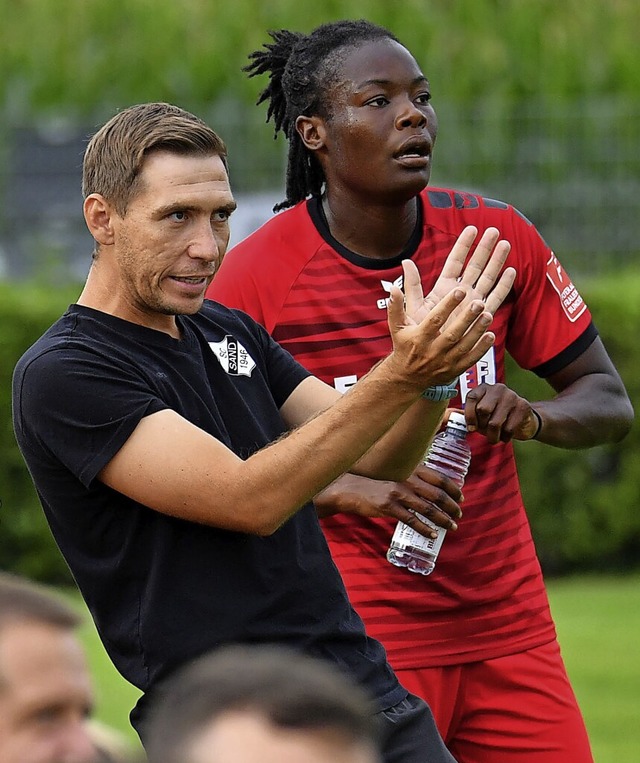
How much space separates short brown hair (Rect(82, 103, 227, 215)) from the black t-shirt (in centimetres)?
29

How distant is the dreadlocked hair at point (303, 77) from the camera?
5016 mm

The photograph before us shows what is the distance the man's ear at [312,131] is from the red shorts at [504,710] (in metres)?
1.60

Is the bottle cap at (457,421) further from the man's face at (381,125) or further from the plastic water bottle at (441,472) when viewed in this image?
the man's face at (381,125)

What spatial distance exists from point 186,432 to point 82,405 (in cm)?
23

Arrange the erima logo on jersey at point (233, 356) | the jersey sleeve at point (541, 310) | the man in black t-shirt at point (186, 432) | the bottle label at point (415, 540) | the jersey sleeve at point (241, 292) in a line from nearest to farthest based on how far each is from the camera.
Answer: the man in black t-shirt at point (186, 432) → the erima logo on jersey at point (233, 356) → the bottle label at point (415, 540) → the jersey sleeve at point (241, 292) → the jersey sleeve at point (541, 310)

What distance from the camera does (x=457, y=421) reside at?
15.5 ft

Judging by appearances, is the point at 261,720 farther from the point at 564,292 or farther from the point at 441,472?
the point at 564,292

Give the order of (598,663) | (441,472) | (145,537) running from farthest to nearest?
(598,663) < (441,472) < (145,537)

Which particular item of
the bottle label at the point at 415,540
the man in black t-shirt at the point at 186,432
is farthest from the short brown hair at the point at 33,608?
the bottle label at the point at 415,540

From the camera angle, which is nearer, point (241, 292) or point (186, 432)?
point (186, 432)

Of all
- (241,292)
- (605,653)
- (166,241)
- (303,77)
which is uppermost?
(303,77)

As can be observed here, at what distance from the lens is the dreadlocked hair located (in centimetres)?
502

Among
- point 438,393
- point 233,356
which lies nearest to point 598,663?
point 438,393

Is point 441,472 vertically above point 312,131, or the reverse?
point 312,131
